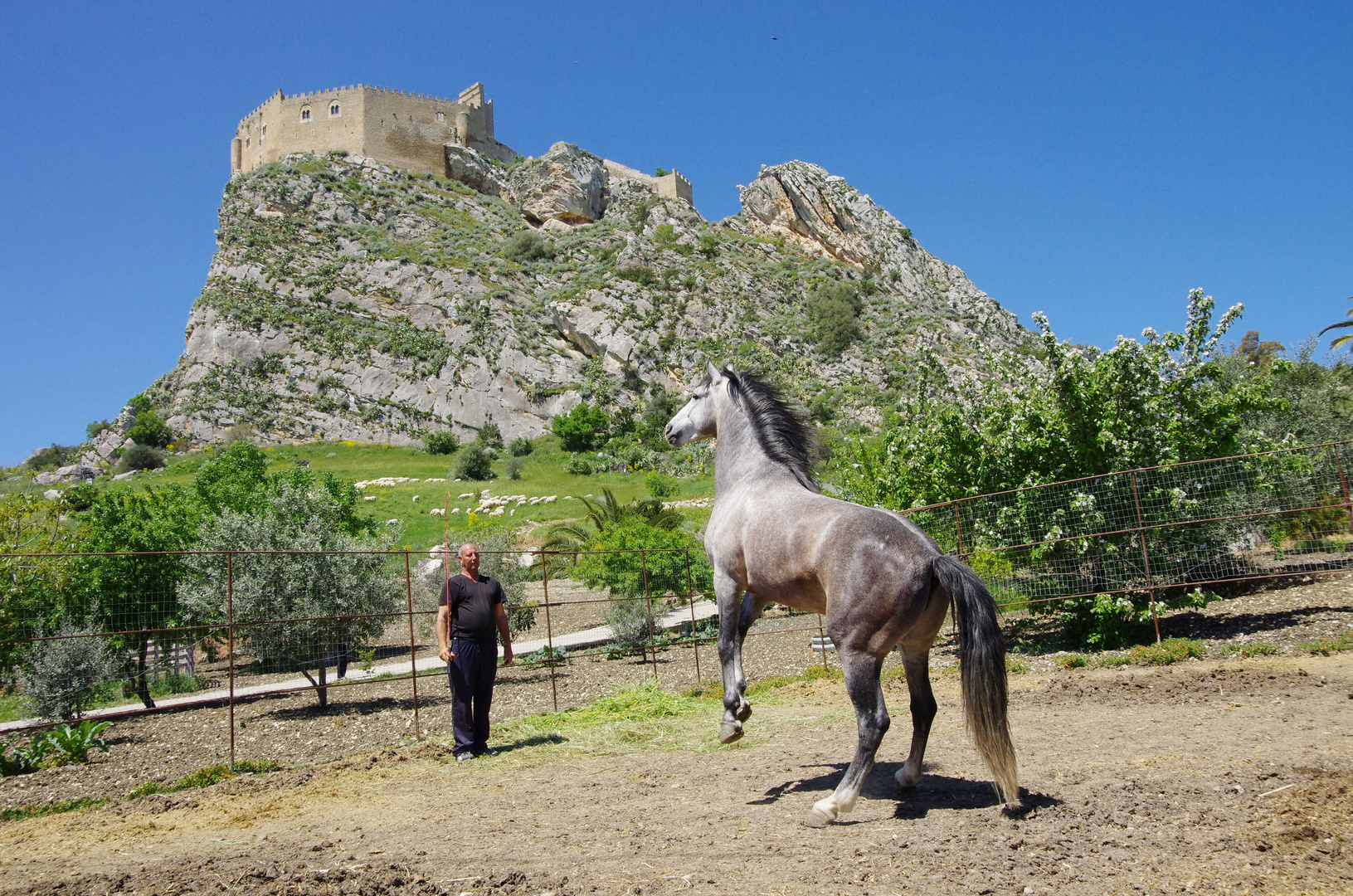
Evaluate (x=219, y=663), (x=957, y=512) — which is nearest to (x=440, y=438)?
(x=219, y=663)

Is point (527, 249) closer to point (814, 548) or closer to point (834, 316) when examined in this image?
point (834, 316)

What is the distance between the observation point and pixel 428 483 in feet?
142

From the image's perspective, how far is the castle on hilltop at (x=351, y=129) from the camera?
77.2m

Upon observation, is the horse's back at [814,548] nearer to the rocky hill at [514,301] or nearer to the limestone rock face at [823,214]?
the rocky hill at [514,301]


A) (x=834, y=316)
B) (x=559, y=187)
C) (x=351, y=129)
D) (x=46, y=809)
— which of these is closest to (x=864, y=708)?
(x=46, y=809)

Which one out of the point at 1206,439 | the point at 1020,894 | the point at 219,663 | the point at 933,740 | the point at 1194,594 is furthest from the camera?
the point at 219,663

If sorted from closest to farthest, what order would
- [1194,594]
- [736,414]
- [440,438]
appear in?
[736,414] < [1194,594] < [440,438]

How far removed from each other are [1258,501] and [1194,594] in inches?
61.1

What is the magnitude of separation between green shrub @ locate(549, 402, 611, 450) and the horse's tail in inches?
2084

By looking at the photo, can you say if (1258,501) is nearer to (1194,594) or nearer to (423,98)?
(1194,594)

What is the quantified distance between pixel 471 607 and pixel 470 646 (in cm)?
35

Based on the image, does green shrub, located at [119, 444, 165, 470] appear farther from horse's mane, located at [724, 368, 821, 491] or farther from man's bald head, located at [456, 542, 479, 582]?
horse's mane, located at [724, 368, 821, 491]

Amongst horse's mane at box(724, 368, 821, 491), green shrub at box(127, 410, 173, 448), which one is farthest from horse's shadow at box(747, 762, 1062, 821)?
green shrub at box(127, 410, 173, 448)

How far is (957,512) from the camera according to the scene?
1127cm
